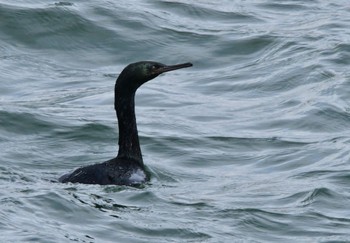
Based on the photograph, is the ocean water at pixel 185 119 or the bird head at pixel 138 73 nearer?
the ocean water at pixel 185 119

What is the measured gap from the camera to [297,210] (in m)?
11.8

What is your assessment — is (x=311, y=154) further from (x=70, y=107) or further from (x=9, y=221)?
(x=9, y=221)

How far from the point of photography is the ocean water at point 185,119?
37.0 feet

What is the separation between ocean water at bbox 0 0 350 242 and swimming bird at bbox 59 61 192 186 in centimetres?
13

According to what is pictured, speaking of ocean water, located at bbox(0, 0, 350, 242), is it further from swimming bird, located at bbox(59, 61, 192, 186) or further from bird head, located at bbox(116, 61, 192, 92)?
bird head, located at bbox(116, 61, 192, 92)

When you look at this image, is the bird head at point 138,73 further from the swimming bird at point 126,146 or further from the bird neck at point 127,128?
the bird neck at point 127,128

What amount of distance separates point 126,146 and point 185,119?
8.30ft

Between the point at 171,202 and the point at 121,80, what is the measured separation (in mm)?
1327

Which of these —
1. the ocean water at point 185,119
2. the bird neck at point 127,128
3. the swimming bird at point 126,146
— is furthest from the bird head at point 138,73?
the ocean water at point 185,119

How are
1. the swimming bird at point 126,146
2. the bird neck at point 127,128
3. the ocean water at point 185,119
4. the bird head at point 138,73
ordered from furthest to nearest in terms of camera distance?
the bird neck at point 127,128 < the bird head at point 138,73 < the swimming bird at point 126,146 < the ocean water at point 185,119

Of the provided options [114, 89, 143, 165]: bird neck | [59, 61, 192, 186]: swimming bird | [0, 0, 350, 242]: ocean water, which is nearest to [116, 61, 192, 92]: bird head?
[59, 61, 192, 186]: swimming bird

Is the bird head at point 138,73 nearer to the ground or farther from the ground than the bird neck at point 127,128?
farther from the ground

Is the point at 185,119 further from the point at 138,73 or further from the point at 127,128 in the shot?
the point at 138,73

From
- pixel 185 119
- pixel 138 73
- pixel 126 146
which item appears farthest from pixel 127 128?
pixel 185 119
